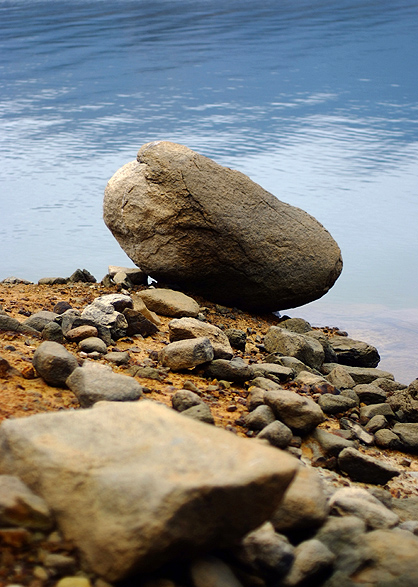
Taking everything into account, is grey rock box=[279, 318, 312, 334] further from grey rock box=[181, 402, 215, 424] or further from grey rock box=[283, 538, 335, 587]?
grey rock box=[283, 538, 335, 587]

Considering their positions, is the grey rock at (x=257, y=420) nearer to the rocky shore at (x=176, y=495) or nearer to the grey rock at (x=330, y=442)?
the rocky shore at (x=176, y=495)

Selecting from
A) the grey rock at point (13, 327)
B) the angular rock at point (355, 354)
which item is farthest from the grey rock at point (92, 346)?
the angular rock at point (355, 354)

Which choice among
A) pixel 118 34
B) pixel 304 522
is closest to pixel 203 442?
pixel 304 522

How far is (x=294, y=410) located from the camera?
4254 mm

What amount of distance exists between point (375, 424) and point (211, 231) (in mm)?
3131

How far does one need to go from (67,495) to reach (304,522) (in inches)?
39.6

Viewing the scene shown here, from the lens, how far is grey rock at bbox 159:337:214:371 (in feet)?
16.5

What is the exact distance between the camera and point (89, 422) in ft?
8.87

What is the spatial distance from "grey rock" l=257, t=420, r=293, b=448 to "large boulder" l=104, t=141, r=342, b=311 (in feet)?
12.2

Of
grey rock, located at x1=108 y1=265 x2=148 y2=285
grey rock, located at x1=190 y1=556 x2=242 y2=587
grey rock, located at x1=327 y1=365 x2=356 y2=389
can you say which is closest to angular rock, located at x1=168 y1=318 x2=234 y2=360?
grey rock, located at x1=327 y1=365 x2=356 y2=389

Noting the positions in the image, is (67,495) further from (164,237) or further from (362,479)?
(164,237)

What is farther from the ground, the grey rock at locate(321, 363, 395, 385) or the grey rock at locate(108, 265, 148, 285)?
the grey rock at locate(108, 265, 148, 285)

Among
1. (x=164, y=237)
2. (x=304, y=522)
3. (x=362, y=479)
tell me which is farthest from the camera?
(x=164, y=237)

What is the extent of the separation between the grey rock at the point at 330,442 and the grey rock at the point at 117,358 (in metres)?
1.52
